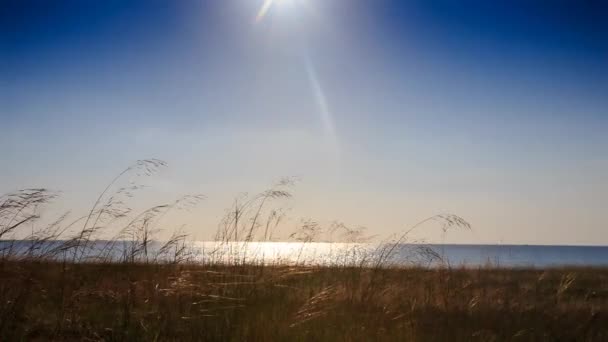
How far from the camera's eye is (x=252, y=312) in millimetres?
4410

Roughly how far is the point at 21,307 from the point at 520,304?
631 cm

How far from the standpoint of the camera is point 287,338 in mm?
3727

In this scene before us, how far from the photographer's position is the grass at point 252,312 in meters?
3.86

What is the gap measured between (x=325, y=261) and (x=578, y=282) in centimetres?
764

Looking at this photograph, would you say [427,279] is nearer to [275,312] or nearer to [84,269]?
[275,312]

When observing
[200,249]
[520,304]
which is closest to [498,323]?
[520,304]

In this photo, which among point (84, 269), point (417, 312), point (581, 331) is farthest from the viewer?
point (84, 269)

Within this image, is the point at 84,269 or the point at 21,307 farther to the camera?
the point at 84,269

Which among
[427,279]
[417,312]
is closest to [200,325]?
[417,312]

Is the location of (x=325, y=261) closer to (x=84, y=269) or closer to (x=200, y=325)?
(x=84, y=269)

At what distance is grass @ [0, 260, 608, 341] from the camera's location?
3.86m

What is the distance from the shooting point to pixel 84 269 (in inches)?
249

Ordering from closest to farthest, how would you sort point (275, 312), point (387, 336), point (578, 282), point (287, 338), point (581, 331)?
point (287, 338)
point (387, 336)
point (275, 312)
point (581, 331)
point (578, 282)

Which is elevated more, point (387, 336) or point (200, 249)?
point (200, 249)
